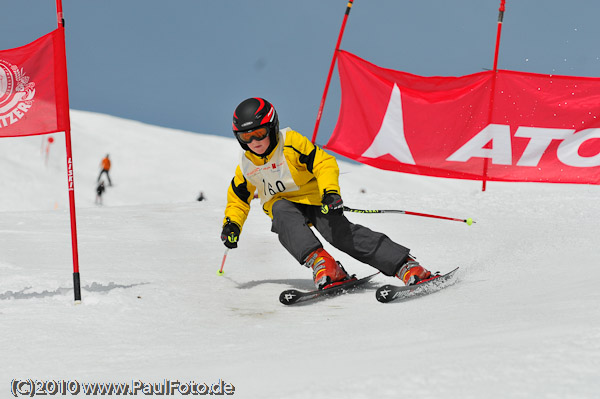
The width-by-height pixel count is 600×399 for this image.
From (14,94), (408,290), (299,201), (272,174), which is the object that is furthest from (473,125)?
(14,94)

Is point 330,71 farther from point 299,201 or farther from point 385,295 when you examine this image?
point 385,295

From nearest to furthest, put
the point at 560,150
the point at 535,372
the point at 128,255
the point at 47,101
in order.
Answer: the point at 535,372 → the point at 47,101 → the point at 128,255 → the point at 560,150

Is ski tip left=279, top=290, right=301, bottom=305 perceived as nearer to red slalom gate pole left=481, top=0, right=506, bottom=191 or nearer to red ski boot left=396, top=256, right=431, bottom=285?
red ski boot left=396, top=256, right=431, bottom=285

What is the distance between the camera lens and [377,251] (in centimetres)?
419

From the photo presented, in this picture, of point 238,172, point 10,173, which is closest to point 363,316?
point 238,172

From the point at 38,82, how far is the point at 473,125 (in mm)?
5459

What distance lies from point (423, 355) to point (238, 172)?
2649 mm

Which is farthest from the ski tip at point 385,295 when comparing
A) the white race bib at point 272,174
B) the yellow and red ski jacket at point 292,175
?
the white race bib at point 272,174

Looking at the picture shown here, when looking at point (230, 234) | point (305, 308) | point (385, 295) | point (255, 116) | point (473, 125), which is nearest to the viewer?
point (385, 295)

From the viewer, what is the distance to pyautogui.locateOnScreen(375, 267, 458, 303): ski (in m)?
3.72

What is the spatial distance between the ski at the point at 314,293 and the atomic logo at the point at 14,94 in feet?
6.68

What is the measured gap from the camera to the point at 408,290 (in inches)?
150

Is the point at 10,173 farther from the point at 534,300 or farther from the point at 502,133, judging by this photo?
the point at 534,300

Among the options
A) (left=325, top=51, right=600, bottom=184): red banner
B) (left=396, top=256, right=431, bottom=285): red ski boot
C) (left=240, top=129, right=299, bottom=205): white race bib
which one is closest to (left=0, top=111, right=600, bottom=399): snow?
(left=396, top=256, right=431, bottom=285): red ski boot
